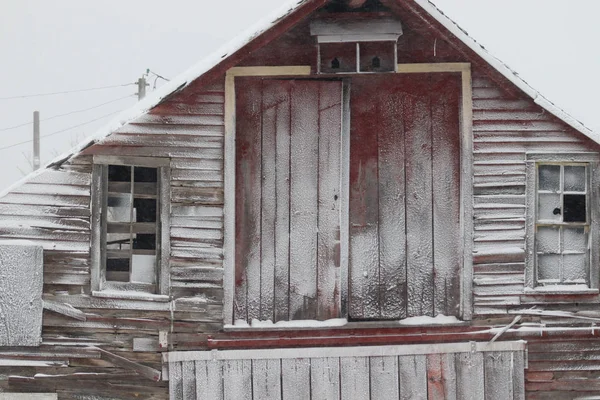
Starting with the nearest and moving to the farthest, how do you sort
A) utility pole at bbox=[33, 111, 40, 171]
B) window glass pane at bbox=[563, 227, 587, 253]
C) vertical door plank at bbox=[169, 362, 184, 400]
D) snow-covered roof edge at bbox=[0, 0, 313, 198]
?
snow-covered roof edge at bbox=[0, 0, 313, 198] → vertical door plank at bbox=[169, 362, 184, 400] → window glass pane at bbox=[563, 227, 587, 253] → utility pole at bbox=[33, 111, 40, 171]

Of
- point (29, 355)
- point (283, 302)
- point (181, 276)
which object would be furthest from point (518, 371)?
point (29, 355)

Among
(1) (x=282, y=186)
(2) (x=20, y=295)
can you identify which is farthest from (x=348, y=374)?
(2) (x=20, y=295)

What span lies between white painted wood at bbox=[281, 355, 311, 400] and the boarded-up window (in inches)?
20.2

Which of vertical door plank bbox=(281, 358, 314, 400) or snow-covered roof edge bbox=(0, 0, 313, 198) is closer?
snow-covered roof edge bbox=(0, 0, 313, 198)

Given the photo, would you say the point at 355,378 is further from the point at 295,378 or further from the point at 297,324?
the point at 297,324

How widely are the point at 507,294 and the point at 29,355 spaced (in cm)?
551

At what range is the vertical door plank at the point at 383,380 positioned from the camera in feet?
30.2

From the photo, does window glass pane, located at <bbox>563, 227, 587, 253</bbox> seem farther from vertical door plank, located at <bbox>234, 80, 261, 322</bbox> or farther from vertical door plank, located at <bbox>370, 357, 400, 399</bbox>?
vertical door plank, located at <bbox>234, 80, 261, 322</bbox>

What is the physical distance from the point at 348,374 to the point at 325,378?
0.27 m

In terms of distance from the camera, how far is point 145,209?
30.7ft

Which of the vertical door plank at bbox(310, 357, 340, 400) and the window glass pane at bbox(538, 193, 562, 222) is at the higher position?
the window glass pane at bbox(538, 193, 562, 222)

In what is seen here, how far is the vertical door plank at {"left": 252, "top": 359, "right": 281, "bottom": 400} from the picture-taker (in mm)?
9125

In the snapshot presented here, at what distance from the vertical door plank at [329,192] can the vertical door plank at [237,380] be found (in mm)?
1182

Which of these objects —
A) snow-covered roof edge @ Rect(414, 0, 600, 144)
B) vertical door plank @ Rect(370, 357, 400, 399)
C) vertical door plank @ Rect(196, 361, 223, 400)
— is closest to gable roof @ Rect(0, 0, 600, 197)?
snow-covered roof edge @ Rect(414, 0, 600, 144)
